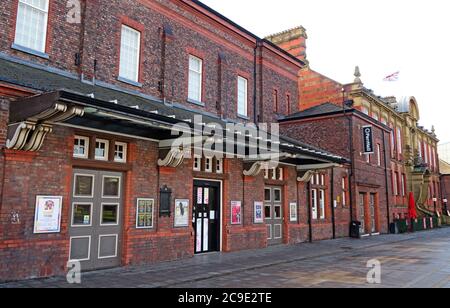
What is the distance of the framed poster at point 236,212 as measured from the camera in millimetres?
14433

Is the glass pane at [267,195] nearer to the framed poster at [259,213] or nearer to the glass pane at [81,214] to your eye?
the framed poster at [259,213]

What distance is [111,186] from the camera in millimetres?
10695

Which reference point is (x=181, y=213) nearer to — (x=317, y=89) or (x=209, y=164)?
(x=209, y=164)

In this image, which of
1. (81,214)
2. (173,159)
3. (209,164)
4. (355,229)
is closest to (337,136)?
(355,229)

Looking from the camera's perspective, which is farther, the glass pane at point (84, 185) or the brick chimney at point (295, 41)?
the brick chimney at point (295, 41)

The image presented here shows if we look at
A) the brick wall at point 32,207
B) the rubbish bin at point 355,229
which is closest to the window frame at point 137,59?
the brick wall at point 32,207

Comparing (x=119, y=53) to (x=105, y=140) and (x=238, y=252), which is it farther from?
(x=238, y=252)

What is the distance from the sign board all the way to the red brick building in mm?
6157

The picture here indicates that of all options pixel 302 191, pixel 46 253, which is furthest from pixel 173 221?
pixel 302 191

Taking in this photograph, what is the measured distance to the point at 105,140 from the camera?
10.5 meters

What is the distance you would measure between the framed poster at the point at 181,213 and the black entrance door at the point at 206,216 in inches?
31.0

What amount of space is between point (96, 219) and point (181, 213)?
295 centimetres

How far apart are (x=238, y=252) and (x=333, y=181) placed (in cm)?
912

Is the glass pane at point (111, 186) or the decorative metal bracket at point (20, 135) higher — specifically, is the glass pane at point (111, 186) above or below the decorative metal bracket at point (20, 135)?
below
